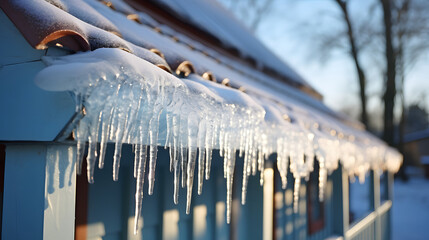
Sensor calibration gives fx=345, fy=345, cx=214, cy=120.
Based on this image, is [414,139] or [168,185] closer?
[168,185]

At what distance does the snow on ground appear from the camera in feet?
33.9

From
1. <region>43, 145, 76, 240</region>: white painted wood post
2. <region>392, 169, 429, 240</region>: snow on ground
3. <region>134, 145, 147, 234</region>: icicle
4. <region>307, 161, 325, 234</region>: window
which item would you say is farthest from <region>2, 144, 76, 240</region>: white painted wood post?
<region>392, 169, 429, 240</region>: snow on ground

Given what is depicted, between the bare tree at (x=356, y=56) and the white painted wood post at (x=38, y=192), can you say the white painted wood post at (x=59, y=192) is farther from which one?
the bare tree at (x=356, y=56)

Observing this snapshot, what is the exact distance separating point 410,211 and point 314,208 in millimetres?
9873

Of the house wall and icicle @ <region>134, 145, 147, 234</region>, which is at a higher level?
icicle @ <region>134, 145, 147, 234</region>

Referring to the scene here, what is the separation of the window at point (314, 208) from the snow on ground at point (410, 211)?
4862mm

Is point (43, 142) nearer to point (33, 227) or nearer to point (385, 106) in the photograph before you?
point (33, 227)

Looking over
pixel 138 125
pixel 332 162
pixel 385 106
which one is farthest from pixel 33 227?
pixel 385 106

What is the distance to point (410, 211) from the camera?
14.0 meters

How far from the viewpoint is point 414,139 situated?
34.1 meters

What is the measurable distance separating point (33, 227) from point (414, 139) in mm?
38742

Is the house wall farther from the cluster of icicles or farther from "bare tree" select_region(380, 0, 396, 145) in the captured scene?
"bare tree" select_region(380, 0, 396, 145)

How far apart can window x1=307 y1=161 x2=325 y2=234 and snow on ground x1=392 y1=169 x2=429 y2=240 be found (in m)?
4.86

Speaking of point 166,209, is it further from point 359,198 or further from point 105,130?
point 359,198
